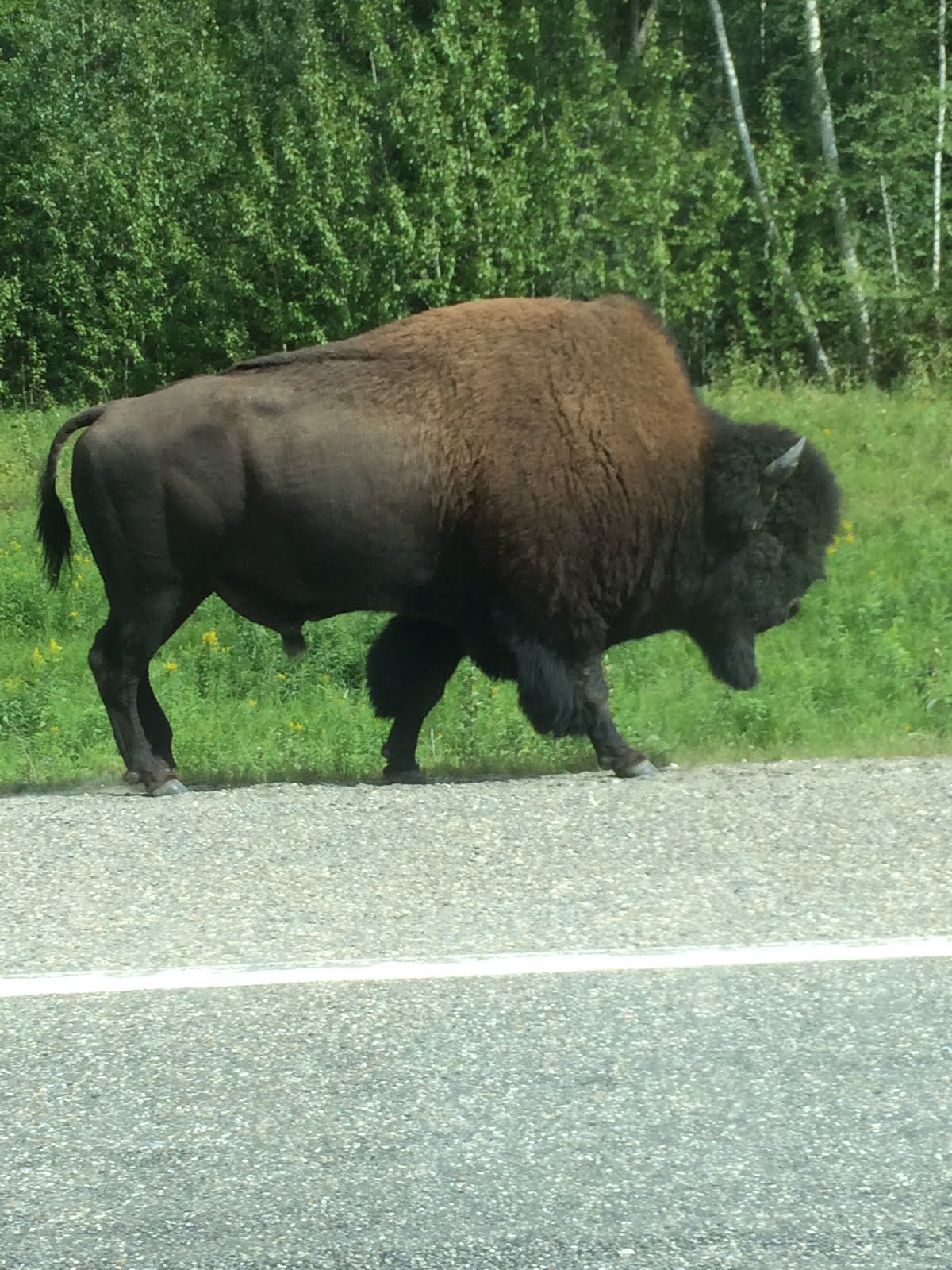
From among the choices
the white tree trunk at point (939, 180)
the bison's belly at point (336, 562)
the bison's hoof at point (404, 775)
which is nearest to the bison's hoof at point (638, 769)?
the bison's hoof at point (404, 775)

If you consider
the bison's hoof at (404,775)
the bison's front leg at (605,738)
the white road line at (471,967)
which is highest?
the white road line at (471,967)

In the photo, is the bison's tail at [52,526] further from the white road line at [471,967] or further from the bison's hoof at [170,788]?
the white road line at [471,967]

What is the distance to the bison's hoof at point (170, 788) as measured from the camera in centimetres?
704

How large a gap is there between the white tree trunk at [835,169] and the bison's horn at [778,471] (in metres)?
16.4

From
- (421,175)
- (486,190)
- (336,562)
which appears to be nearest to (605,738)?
(336,562)

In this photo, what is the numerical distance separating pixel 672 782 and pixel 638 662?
155 inches

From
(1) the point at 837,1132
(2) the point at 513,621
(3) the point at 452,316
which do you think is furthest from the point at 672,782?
(1) the point at 837,1132

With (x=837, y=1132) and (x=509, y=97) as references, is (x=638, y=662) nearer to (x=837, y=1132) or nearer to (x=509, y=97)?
(x=837, y=1132)

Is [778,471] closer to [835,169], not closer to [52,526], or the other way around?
[52,526]

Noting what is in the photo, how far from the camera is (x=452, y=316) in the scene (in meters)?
7.57

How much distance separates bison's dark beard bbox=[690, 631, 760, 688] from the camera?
791 cm

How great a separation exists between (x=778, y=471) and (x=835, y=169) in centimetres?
1802

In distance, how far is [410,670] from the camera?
25.4 feet

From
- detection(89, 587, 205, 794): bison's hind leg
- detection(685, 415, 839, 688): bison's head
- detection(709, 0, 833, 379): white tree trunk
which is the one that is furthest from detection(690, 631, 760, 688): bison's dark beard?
detection(709, 0, 833, 379): white tree trunk
